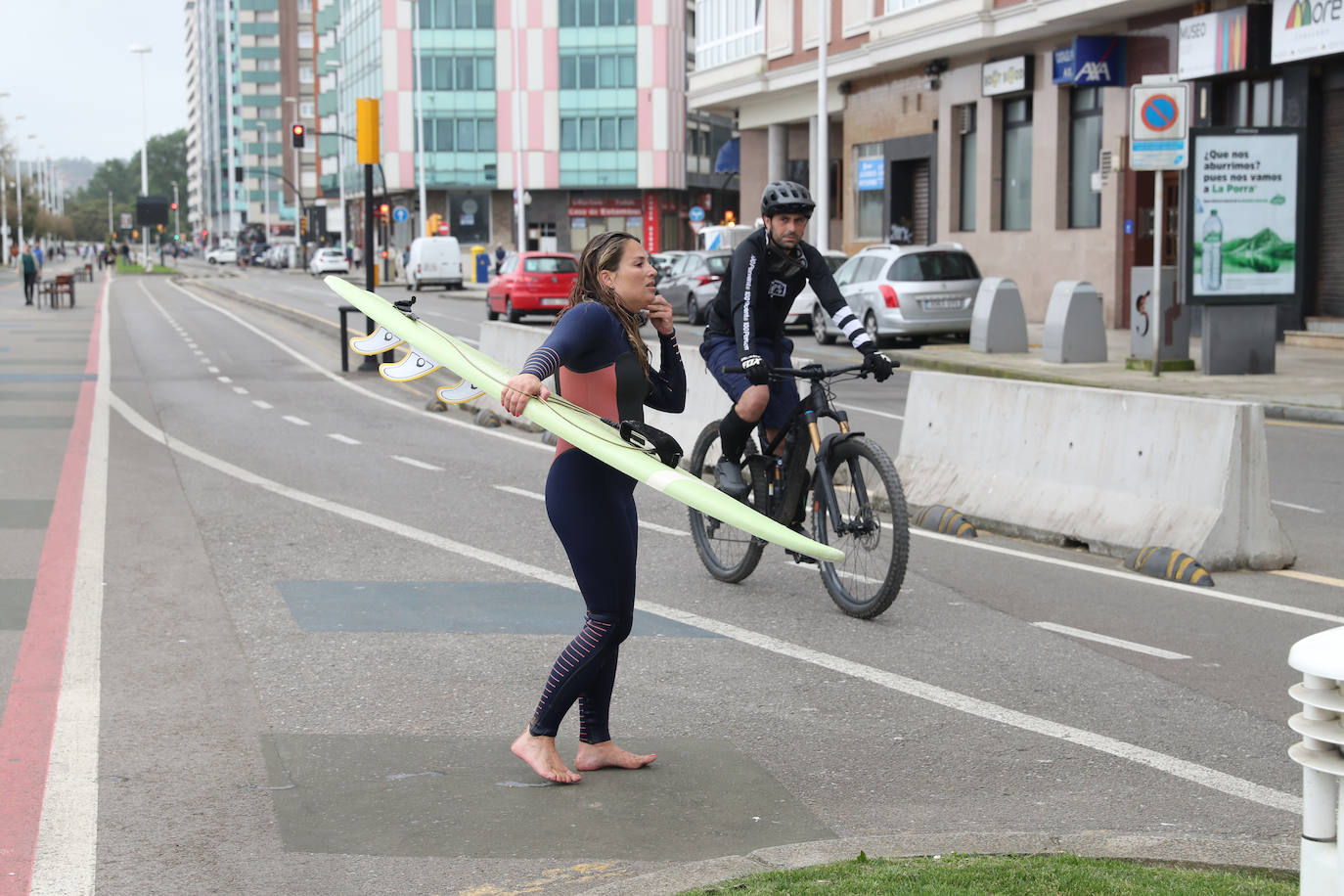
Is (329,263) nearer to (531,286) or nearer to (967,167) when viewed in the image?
(531,286)

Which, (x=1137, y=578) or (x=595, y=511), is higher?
(x=595, y=511)

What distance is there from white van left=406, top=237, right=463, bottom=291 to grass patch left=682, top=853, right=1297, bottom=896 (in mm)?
54561

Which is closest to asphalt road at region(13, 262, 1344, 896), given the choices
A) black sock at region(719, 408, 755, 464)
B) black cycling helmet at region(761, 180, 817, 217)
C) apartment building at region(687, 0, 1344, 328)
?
black sock at region(719, 408, 755, 464)

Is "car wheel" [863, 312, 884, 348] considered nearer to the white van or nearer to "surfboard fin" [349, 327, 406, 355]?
"surfboard fin" [349, 327, 406, 355]

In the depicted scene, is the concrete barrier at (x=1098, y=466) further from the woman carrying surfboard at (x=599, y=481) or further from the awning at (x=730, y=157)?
the awning at (x=730, y=157)

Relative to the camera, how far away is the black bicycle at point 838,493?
727cm

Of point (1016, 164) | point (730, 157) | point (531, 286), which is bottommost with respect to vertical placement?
point (531, 286)

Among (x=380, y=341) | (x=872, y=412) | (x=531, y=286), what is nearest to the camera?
(x=380, y=341)

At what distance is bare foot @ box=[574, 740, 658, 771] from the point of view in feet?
17.3

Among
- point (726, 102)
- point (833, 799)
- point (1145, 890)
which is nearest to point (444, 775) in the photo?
point (833, 799)

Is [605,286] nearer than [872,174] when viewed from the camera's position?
Yes

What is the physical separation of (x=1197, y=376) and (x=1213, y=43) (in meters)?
9.40

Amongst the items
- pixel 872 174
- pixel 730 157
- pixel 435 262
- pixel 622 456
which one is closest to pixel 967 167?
pixel 872 174

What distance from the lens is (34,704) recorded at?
6.08 metres
